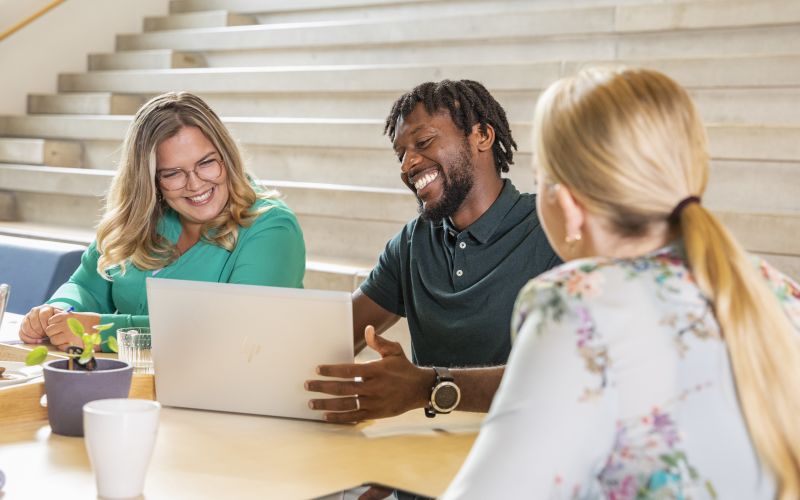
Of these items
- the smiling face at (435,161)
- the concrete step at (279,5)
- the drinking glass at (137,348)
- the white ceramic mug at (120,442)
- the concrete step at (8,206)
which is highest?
the concrete step at (279,5)

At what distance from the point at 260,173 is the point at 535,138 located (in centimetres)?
375

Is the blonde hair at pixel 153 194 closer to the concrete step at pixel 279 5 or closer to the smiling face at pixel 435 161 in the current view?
the smiling face at pixel 435 161

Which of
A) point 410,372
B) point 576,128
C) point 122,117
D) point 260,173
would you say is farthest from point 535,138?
point 122,117

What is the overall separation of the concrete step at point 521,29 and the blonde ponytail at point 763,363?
3.01m

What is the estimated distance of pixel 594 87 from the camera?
99cm

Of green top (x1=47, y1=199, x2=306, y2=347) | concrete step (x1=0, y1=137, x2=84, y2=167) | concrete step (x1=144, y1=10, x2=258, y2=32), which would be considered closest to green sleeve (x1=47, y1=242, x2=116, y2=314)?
green top (x1=47, y1=199, x2=306, y2=347)

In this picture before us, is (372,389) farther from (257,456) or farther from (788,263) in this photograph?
(788,263)

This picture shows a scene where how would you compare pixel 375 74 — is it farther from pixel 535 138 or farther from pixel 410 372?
pixel 535 138

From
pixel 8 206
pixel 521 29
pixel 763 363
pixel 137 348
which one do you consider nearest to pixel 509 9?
pixel 521 29

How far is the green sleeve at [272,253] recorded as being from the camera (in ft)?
7.43

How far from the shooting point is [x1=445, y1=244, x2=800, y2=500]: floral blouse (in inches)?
35.2

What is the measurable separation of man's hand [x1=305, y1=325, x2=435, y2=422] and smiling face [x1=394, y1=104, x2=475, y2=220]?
58cm

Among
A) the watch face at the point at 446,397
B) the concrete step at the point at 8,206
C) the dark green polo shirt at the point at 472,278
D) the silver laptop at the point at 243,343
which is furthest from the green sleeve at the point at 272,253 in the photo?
the concrete step at the point at 8,206

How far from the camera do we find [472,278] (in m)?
2.10
